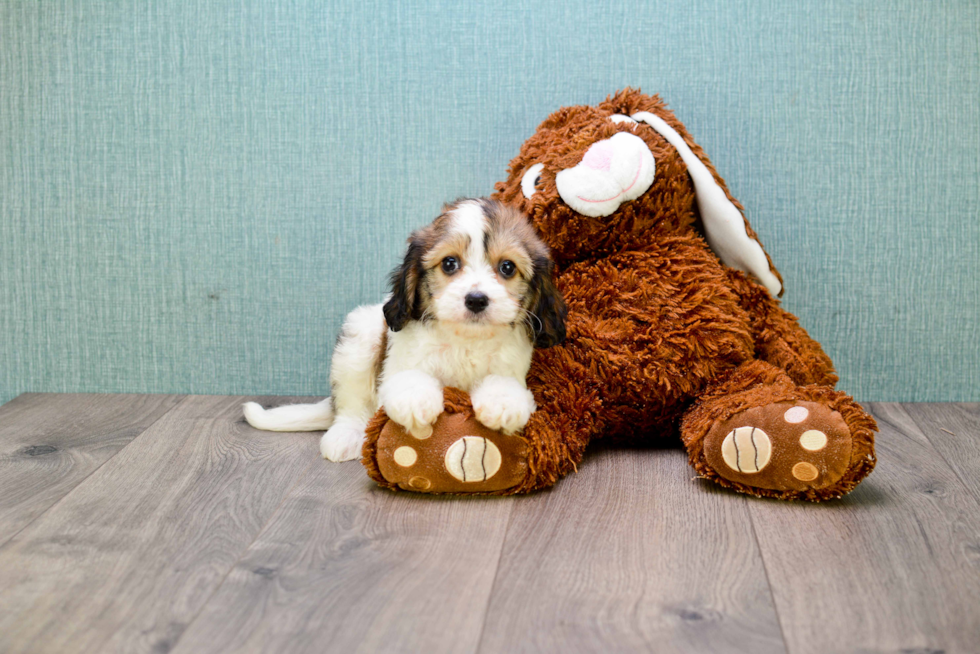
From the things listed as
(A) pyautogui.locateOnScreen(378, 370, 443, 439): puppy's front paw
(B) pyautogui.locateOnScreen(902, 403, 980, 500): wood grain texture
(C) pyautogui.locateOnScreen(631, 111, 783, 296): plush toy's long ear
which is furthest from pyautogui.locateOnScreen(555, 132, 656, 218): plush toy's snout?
(B) pyautogui.locateOnScreen(902, 403, 980, 500): wood grain texture

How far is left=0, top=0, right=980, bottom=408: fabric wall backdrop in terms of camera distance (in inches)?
91.7

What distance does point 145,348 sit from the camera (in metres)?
2.57

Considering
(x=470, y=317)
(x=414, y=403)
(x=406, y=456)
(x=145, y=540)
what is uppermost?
(x=470, y=317)

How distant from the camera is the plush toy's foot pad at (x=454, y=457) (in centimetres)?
168

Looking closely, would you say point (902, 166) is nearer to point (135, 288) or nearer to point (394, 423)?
point (394, 423)

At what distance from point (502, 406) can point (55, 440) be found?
48.7 inches

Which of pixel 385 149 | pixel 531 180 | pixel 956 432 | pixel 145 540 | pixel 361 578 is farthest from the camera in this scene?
pixel 385 149

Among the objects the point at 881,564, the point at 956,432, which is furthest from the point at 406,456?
the point at 956,432

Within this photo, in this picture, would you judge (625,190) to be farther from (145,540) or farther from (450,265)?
(145,540)

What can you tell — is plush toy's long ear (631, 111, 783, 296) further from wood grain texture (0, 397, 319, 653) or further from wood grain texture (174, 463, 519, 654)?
wood grain texture (0, 397, 319, 653)

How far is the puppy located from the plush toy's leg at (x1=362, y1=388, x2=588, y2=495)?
2 cm

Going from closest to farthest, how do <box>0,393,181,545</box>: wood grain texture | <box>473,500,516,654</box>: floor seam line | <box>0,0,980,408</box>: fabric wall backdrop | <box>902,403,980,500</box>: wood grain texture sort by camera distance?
<box>473,500,516,654</box>: floor seam line
<box>0,393,181,545</box>: wood grain texture
<box>902,403,980,500</box>: wood grain texture
<box>0,0,980,408</box>: fabric wall backdrop

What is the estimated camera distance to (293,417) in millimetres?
2217

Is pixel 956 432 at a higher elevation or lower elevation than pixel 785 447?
lower
